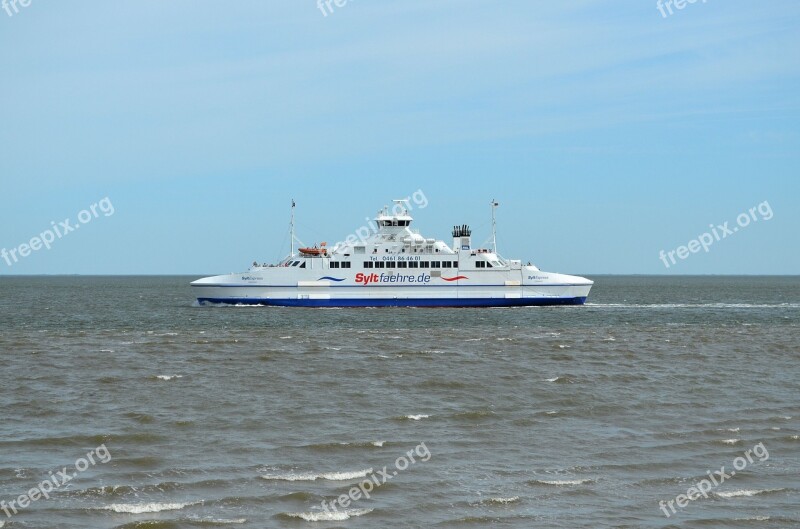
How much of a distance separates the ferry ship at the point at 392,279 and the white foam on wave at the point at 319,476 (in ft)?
148

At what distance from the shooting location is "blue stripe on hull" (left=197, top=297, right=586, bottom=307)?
60.0 m

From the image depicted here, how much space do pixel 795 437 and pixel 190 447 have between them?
12612 mm

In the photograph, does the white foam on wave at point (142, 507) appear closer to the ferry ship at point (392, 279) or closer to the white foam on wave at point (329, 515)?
the white foam on wave at point (329, 515)

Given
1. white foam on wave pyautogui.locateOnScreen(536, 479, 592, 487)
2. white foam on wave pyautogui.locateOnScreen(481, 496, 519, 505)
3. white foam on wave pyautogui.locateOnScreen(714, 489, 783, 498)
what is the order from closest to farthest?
white foam on wave pyautogui.locateOnScreen(481, 496, 519, 505) < white foam on wave pyautogui.locateOnScreen(714, 489, 783, 498) < white foam on wave pyautogui.locateOnScreen(536, 479, 592, 487)

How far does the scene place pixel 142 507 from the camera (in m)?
13.0

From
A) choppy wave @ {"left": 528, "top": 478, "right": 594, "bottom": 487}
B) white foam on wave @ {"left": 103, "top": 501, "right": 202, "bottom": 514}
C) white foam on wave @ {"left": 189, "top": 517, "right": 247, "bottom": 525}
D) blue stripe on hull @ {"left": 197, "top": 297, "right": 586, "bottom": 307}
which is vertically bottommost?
choppy wave @ {"left": 528, "top": 478, "right": 594, "bottom": 487}

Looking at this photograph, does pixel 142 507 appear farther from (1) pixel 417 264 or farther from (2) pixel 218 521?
(1) pixel 417 264

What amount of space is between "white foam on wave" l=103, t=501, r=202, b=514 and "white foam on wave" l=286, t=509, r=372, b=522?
5.78ft

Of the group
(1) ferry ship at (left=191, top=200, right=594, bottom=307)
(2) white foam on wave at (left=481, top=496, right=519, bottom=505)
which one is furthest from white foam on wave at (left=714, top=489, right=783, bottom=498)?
(1) ferry ship at (left=191, top=200, right=594, bottom=307)

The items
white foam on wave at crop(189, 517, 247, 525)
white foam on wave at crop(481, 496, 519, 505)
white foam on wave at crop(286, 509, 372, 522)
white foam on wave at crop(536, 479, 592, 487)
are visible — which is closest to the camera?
white foam on wave at crop(189, 517, 247, 525)

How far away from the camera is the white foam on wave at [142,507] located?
1285 centimetres

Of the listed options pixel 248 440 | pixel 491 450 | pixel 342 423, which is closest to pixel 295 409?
pixel 342 423

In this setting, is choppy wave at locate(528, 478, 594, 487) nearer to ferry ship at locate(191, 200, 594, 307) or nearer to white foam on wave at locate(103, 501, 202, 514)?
white foam on wave at locate(103, 501, 202, 514)

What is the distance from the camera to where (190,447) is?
16.9 metres
